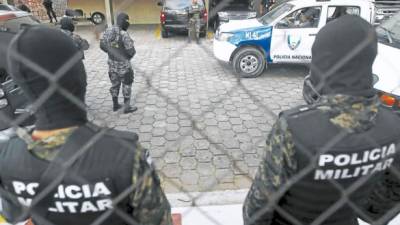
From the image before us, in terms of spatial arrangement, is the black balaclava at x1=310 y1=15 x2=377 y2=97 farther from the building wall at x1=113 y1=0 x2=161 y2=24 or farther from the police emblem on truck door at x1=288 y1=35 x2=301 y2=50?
the building wall at x1=113 y1=0 x2=161 y2=24

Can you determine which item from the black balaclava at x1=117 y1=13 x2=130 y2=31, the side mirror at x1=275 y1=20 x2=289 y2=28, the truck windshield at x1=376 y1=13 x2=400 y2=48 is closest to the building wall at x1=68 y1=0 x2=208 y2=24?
the side mirror at x1=275 y1=20 x2=289 y2=28

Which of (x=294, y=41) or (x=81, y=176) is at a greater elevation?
(x=81, y=176)

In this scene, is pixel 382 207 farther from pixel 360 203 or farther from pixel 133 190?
pixel 133 190

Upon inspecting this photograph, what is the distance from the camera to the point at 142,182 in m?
1.23

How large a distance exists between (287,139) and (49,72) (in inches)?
35.4

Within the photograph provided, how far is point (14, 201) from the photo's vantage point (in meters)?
1.27

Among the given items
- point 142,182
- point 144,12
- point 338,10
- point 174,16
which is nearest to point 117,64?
point 142,182

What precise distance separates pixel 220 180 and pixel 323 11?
4761 millimetres

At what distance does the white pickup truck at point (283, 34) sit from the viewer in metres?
6.73

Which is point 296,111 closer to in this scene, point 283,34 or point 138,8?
point 283,34

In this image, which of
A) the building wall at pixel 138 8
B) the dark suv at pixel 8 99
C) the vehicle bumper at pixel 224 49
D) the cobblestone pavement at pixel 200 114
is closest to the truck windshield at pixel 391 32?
the cobblestone pavement at pixel 200 114

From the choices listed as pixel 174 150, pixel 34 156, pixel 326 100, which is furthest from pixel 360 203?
pixel 174 150

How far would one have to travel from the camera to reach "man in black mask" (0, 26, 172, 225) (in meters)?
1.07

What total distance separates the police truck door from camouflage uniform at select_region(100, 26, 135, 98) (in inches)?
128
